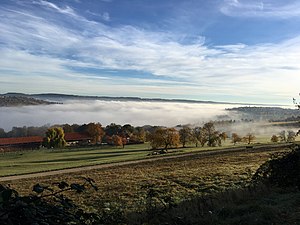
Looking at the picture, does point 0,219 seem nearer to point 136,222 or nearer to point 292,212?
point 136,222

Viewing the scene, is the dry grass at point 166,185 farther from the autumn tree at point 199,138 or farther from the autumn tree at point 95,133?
the autumn tree at point 95,133

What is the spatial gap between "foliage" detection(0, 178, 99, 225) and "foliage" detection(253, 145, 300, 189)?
30.7 ft

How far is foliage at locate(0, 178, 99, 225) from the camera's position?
128 inches

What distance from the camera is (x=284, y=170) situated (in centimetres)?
1195

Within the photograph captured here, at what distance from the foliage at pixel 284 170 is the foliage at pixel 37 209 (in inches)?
368

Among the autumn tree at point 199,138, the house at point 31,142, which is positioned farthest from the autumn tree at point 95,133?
the autumn tree at point 199,138

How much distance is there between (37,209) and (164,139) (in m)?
87.3

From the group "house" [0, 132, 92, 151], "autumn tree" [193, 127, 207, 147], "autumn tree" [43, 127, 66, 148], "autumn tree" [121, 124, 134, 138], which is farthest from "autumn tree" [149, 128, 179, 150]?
"house" [0, 132, 92, 151]

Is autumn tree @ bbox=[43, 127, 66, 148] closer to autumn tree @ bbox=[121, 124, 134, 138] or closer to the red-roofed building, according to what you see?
the red-roofed building

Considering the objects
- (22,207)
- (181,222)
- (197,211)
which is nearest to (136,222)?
(197,211)

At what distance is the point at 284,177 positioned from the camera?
1191cm

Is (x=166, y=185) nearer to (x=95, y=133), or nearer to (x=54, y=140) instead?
(x=54, y=140)

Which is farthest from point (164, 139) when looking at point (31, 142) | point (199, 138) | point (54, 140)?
point (31, 142)

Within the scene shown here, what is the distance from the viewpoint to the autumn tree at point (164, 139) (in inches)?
3529
